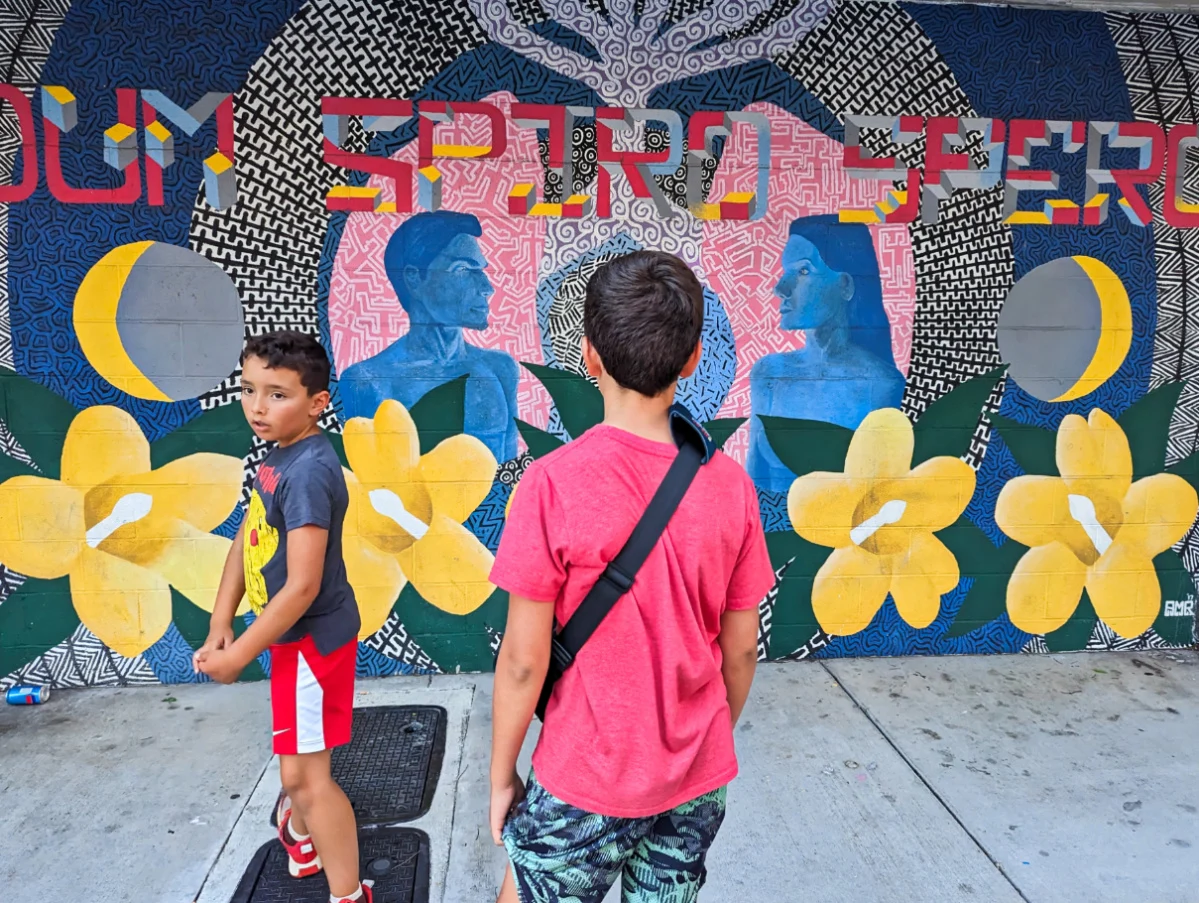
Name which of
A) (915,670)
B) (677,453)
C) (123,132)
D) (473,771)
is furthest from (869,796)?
(123,132)

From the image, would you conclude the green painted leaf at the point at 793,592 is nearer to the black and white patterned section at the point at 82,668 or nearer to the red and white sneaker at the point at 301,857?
the red and white sneaker at the point at 301,857

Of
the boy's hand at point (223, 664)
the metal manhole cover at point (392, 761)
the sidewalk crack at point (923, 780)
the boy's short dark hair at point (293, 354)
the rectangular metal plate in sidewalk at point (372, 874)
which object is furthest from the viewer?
the metal manhole cover at point (392, 761)

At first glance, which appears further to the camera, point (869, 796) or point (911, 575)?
point (911, 575)

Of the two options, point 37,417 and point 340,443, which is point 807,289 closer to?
point 340,443

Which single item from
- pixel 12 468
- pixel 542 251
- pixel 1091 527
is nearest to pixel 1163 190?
pixel 1091 527

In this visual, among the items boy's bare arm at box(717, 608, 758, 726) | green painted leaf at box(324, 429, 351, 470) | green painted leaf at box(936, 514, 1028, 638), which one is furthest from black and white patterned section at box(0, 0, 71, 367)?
green painted leaf at box(936, 514, 1028, 638)

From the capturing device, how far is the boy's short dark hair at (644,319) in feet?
4.61

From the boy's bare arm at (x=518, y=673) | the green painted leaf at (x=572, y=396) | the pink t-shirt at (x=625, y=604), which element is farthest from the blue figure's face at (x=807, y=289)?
the boy's bare arm at (x=518, y=673)

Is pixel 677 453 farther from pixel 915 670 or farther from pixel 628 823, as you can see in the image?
pixel 915 670

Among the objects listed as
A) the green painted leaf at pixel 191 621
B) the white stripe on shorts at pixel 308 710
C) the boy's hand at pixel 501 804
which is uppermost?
the boy's hand at pixel 501 804

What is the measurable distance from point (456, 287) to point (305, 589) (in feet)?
6.50

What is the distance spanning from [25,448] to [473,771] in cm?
244

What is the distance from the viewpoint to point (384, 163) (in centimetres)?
364

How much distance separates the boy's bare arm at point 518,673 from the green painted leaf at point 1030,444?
10.8 feet
